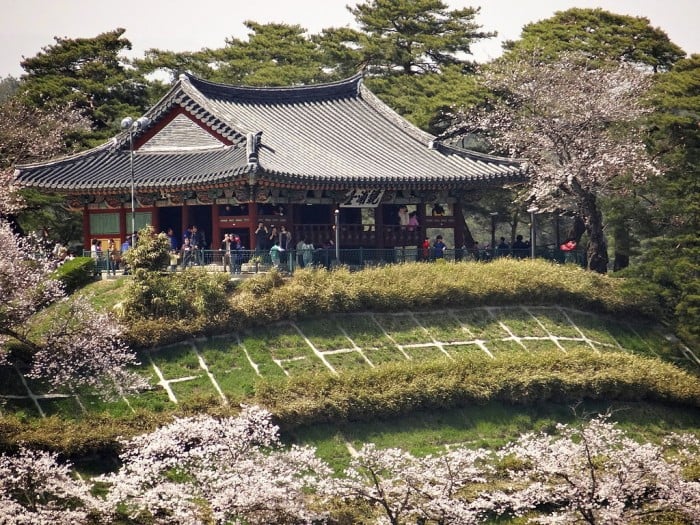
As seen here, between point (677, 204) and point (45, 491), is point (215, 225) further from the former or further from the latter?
point (677, 204)

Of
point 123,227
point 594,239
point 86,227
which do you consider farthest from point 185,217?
point 594,239

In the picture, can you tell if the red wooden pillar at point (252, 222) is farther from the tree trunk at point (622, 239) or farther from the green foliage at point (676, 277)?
the tree trunk at point (622, 239)

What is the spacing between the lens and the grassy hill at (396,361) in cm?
3622

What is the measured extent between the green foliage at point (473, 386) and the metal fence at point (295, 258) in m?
7.87

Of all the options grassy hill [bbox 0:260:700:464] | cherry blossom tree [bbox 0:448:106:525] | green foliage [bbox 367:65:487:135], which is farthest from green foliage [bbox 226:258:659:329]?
→ green foliage [bbox 367:65:487:135]

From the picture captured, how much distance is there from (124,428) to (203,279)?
8043 millimetres

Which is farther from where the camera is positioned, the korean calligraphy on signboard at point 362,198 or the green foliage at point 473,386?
the korean calligraphy on signboard at point 362,198

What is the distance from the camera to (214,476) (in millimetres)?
31547

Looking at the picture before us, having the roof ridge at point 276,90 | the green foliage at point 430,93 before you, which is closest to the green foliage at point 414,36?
the green foliage at point 430,93

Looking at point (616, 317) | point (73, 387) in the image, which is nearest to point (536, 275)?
point (616, 317)

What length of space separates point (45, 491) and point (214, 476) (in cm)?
445

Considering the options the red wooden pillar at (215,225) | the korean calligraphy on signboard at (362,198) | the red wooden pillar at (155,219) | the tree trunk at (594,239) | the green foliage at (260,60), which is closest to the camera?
the red wooden pillar at (215,225)

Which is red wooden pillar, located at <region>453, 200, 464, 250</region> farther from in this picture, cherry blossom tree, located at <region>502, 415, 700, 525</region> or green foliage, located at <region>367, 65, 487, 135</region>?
cherry blossom tree, located at <region>502, 415, 700, 525</region>

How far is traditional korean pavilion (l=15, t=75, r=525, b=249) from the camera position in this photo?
47.7 meters
